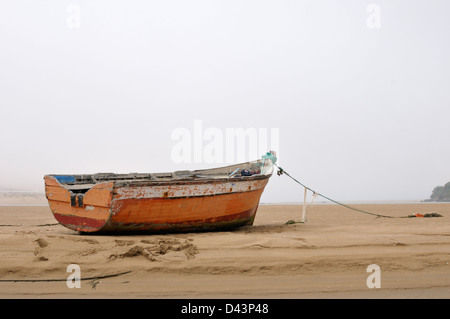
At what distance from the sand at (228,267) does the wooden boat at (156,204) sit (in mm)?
1007

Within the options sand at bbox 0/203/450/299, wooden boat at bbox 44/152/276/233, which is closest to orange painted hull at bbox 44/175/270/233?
wooden boat at bbox 44/152/276/233

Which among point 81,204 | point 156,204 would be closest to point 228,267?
point 156,204

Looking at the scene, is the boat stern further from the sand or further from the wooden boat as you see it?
the sand

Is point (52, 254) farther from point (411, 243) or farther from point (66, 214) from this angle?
point (411, 243)

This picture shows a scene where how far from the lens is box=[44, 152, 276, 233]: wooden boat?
22.2ft

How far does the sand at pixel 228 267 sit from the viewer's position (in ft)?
12.9

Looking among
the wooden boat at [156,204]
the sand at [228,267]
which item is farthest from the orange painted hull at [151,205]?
the sand at [228,267]

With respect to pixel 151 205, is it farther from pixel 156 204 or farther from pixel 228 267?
pixel 228 267

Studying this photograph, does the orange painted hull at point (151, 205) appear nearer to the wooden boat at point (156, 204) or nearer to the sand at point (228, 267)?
the wooden boat at point (156, 204)

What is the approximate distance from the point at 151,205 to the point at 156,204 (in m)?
0.09

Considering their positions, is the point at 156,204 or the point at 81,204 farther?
the point at 81,204

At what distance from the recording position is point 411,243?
18.0 ft

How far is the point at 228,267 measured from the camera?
4539 millimetres

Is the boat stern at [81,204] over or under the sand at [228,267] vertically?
over
